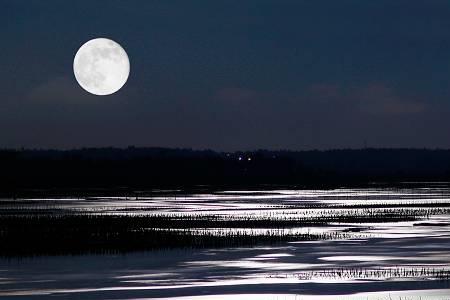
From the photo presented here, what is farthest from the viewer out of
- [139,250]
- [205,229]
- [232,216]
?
[232,216]

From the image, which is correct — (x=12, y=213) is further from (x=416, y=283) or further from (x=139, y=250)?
(x=416, y=283)

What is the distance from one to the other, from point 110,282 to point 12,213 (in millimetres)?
34195

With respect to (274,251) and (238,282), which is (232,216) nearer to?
(274,251)

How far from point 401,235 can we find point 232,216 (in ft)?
50.0

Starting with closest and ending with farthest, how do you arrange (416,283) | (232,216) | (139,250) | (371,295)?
(371,295)
(416,283)
(139,250)
(232,216)

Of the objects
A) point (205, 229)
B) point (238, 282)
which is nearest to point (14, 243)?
point (205, 229)

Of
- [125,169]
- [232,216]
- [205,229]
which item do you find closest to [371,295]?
[205,229]

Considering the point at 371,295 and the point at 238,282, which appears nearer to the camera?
the point at 371,295

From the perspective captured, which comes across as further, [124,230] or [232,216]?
[232,216]

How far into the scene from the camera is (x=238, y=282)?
27.7 meters

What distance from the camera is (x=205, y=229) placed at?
46500 mm

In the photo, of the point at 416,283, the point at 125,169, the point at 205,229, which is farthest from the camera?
the point at 125,169

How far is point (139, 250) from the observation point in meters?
37.3

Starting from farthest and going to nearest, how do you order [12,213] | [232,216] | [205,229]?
[12,213] → [232,216] → [205,229]
